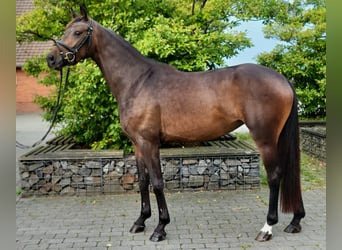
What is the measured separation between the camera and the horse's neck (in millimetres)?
3691

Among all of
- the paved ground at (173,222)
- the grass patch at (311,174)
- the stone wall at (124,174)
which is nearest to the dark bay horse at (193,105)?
the paved ground at (173,222)

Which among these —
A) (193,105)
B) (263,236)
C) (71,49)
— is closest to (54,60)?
(71,49)

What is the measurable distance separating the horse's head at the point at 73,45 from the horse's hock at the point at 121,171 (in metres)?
1.96

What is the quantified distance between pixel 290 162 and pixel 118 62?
201 centimetres

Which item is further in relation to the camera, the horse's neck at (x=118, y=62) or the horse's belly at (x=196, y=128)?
the horse's neck at (x=118, y=62)

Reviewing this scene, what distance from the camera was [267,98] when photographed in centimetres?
341

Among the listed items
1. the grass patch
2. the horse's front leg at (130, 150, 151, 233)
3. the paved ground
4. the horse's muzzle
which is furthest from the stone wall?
the horse's muzzle

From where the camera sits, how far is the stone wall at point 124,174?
16.7 ft

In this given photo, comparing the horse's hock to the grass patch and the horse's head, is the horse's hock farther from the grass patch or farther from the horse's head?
the horse's head

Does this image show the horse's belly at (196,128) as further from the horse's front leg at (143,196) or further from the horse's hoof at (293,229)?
the horse's hoof at (293,229)

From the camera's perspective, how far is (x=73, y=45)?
349 centimetres

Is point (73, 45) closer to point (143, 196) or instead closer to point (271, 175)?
point (143, 196)

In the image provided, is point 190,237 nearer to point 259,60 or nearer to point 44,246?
point 44,246
